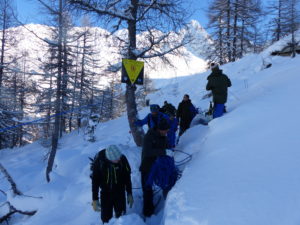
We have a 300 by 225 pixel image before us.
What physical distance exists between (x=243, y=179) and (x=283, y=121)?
1825 mm

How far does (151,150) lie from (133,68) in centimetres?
346

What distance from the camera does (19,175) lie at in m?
14.1

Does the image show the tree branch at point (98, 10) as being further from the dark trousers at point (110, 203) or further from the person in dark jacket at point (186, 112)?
the dark trousers at point (110, 203)

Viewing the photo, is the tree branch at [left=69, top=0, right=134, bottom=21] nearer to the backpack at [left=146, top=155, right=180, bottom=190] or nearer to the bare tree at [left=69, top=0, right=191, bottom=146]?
the bare tree at [left=69, top=0, right=191, bottom=146]

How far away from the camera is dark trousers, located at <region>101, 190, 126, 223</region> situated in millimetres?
4047

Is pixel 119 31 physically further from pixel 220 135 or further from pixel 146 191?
pixel 146 191

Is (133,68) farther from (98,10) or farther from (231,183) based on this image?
(231,183)

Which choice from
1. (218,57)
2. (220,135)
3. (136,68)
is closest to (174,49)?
(136,68)

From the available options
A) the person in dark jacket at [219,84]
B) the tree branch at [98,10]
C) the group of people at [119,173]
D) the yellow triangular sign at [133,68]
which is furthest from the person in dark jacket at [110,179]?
the tree branch at [98,10]

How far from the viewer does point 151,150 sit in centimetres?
413

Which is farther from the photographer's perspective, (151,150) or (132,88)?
(132,88)

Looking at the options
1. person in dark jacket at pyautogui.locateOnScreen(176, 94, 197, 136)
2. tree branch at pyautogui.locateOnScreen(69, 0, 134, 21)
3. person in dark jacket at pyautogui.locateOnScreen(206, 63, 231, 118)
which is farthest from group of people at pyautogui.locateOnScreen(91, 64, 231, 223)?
tree branch at pyautogui.locateOnScreen(69, 0, 134, 21)

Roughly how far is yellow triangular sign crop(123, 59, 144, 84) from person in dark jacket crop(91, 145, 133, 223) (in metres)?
3.40

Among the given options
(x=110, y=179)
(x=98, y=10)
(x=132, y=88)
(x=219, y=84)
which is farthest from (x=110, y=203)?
(x=98, y=10)
